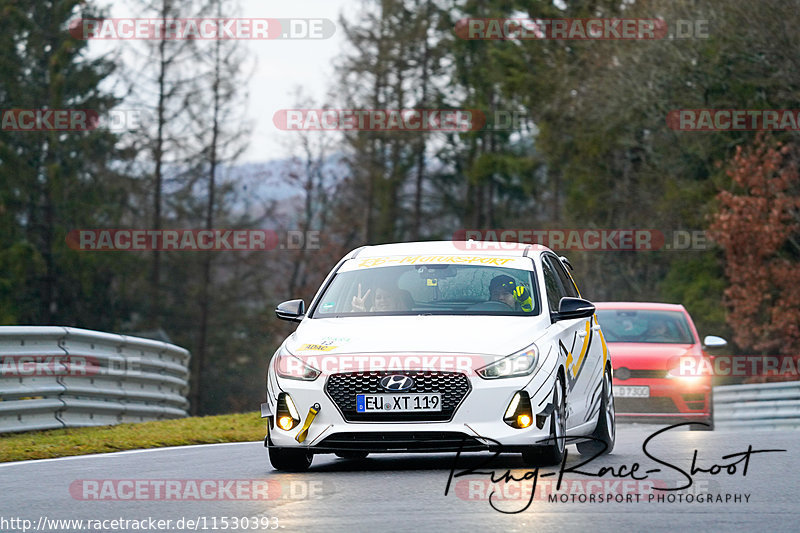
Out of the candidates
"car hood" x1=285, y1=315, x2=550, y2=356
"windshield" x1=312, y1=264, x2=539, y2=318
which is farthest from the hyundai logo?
"windshield" x1=312, y1=264, x2=539, y2=318

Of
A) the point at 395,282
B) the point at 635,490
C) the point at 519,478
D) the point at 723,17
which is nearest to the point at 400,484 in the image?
the point at 519,478

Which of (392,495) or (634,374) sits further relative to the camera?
(634,374)

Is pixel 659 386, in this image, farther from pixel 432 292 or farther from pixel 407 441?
pixel 407 441

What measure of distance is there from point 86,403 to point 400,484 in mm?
7255

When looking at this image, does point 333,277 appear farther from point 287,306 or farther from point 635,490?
point 635,490

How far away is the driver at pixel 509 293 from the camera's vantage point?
421 inches

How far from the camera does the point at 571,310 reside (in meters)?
10.6

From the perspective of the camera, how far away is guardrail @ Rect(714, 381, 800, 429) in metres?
19.9

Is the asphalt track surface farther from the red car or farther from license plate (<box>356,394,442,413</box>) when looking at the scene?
the red car

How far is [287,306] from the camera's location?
11031 millimetres

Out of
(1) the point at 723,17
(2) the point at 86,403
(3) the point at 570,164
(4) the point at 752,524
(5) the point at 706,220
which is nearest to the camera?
(4) the point at 752,524

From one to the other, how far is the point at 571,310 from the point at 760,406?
36.8ft

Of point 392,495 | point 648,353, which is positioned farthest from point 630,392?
point 392,495

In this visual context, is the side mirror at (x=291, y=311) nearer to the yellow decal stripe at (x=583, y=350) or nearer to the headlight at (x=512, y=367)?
the headlight at (x=512, y=367)
